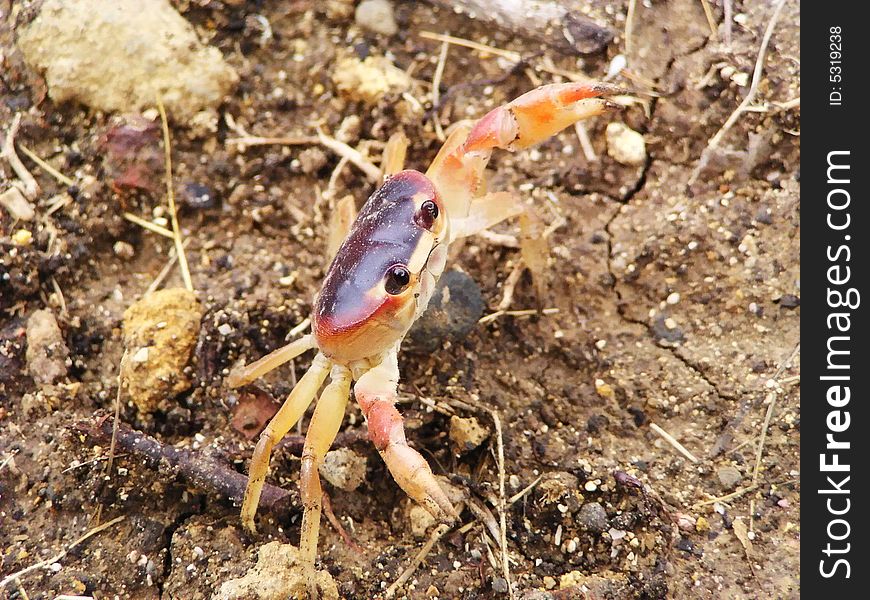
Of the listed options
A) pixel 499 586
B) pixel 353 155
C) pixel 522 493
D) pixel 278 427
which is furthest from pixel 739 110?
pixel 278 427

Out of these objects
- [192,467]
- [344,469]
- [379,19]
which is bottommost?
[344,469]

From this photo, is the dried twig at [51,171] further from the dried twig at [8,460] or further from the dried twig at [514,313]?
the dried twig at [514,313]

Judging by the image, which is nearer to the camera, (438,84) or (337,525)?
(337,525)

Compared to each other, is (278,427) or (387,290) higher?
(387,290)

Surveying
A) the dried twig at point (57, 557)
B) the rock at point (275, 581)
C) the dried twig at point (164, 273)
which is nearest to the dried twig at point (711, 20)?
the dried twig at point (164, 273)

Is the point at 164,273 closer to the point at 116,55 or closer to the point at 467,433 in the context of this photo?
the point at 116,55

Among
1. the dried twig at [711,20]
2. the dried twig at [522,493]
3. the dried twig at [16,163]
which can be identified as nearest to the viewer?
the dried twig at [522,493]
